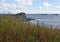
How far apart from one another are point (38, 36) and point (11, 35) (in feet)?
3.63

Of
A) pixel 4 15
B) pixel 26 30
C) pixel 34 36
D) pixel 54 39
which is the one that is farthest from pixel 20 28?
pixel 4 15

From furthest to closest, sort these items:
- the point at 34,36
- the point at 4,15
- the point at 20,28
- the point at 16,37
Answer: the point at 4,15, the point at 20,28, the point at 34,36, the point at 16,37

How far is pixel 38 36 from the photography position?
7.59 m

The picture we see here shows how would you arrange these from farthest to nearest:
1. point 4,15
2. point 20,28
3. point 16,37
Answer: point 4,15
point 20,28
point 16,37

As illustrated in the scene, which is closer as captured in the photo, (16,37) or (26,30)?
(16,37)

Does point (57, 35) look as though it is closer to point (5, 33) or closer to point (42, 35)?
point (42, 35)

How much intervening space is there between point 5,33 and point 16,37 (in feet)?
1.55

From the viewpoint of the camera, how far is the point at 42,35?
299 inches

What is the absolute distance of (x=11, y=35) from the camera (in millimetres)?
7156

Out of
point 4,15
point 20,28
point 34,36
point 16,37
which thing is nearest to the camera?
point 16,37

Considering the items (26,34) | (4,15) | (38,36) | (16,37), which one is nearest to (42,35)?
(38,36)

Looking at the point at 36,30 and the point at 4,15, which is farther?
the point at 4,15

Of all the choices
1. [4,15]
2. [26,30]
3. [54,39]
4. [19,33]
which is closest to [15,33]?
[19,33]

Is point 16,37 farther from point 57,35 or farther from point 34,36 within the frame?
point 57,35
